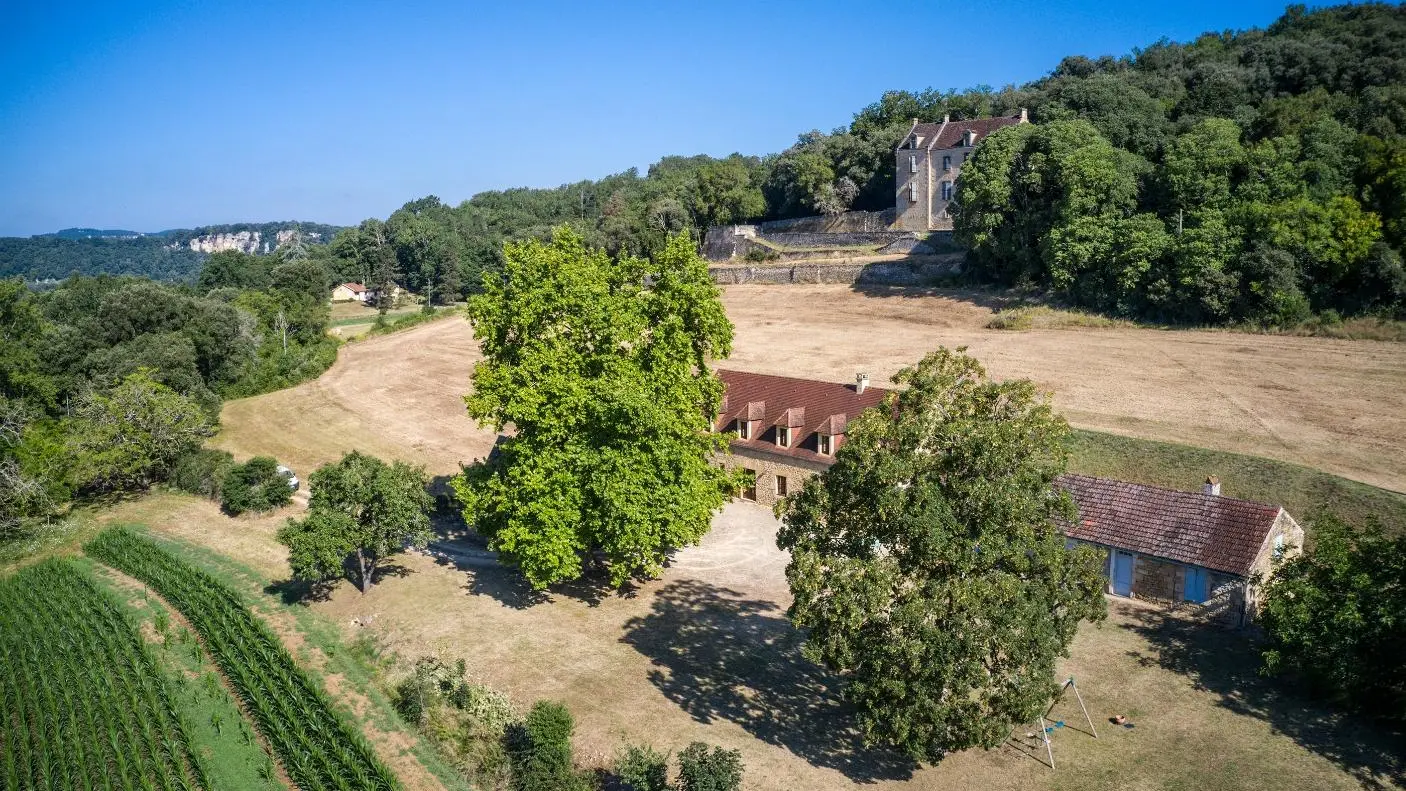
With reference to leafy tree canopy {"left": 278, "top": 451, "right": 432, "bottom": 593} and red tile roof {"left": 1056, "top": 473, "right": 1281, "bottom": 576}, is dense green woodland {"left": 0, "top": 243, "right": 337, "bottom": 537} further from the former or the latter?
red tile roof {"left": 1056, "top": 473, "right": 1281, "bottom": 576}

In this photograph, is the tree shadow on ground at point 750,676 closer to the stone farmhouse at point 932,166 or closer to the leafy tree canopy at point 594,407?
the leafy tree canopy at point 594,407

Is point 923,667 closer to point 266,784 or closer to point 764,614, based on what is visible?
point 764,614

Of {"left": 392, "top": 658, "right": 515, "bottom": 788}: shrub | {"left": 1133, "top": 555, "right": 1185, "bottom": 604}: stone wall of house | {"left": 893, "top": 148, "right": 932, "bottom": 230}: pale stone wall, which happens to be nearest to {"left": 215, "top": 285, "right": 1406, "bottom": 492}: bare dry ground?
{"left": 1133, "top": 555, "right": 1185, "bottom": 604}: stone wall of house

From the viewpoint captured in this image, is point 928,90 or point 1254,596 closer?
point 1254,596

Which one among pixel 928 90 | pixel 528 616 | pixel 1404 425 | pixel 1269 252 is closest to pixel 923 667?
pixel 528 616

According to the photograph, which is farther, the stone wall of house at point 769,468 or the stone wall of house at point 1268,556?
the stone wall of house at point 769,468

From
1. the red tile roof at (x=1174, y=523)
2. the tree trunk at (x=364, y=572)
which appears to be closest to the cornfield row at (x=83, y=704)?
the tree trunk at (x=364, y=572)
